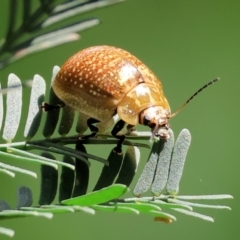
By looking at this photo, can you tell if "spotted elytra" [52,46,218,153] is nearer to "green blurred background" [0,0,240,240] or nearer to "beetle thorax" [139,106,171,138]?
"beetle thorax" [139,106,171,138]

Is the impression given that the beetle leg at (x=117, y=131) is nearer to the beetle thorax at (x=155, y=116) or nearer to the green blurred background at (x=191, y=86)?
the beetle thorax at (x=155, y=116)

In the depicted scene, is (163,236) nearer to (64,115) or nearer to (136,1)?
(136,1)

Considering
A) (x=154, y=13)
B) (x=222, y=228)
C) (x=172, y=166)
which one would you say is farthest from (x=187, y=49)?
(x=172, y=166)

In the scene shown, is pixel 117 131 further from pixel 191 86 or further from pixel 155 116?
pixel 191 86

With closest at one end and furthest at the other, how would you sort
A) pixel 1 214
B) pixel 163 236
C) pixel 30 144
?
pixel 1 214 → pixel 30 144 → pixel 163 236

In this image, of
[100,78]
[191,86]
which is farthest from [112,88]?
[191,86]

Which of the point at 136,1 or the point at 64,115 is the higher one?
the point at 136,1

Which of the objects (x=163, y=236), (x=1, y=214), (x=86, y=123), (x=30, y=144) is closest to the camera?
(x=1, y=214)
